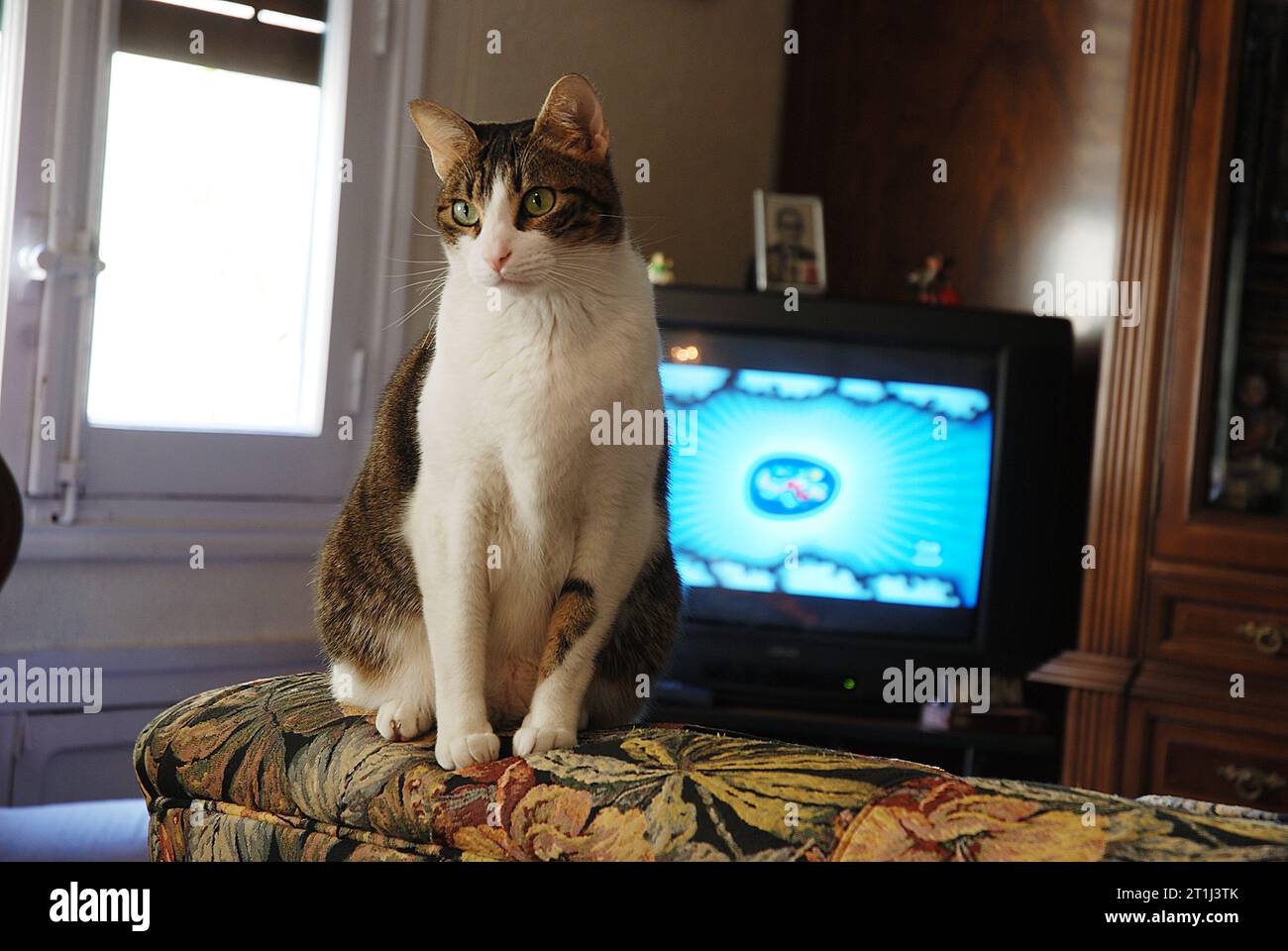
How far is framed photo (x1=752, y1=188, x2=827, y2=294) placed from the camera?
9.96 ft

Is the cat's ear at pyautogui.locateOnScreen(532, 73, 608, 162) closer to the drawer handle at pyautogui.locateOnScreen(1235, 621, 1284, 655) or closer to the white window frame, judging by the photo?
the white window frame

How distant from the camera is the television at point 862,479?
8.71 feet

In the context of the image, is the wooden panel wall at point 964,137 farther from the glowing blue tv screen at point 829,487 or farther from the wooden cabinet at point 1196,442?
the glowing blue tv screen at point 829,487

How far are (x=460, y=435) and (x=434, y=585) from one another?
0.14m

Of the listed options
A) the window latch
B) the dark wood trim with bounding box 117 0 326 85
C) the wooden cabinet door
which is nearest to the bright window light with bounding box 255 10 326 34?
the dark wood trim with bounding box 117 0 326 85

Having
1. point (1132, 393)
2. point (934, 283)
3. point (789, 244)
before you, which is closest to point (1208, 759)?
point (1132, 393)

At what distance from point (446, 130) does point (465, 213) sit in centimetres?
9

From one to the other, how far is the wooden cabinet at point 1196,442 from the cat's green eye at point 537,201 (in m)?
1.76

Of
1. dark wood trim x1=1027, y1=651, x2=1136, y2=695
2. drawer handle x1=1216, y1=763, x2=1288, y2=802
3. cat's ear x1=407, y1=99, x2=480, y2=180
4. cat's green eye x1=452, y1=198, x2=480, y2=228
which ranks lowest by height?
drawer handle x1=1216, y1=763, x2=1288, y2=802

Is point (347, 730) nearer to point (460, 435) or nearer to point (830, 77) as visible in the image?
point (460, 435)

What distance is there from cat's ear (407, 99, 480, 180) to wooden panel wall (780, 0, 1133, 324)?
208 centimetres

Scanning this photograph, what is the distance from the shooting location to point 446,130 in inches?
47.9

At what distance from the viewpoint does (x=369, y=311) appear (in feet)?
9.42
